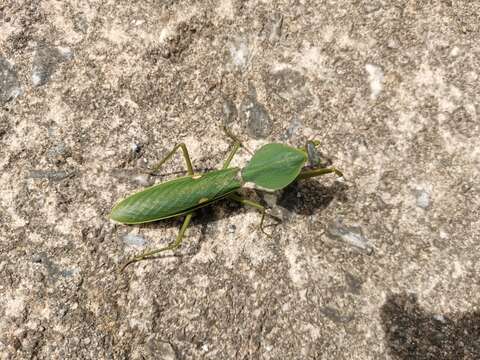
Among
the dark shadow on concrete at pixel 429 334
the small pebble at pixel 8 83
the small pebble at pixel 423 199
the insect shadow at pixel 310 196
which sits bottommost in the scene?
the dark shadow on concrete at pixel 429 334

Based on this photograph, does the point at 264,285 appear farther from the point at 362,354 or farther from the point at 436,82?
the point at 436,82

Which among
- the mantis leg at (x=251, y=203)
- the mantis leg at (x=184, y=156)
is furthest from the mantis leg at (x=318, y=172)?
the mantis leg at (x=184, y=156)

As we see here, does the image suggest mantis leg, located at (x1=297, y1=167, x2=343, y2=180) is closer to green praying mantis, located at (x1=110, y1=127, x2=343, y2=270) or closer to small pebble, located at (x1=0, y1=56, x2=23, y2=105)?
green praying mantis, located at (x1=110, y1=127, x2=343, y2=270)

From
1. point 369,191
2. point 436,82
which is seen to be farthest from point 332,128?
point 436,82

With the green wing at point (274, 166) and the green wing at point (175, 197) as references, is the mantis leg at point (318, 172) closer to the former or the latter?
the green wing at point (274, 166)

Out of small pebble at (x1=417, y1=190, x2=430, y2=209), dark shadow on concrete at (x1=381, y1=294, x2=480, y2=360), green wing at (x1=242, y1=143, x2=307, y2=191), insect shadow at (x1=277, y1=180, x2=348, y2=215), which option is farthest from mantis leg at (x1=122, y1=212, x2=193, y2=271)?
small pebble at (x1=417, y1=190, x2=430, y2=209)

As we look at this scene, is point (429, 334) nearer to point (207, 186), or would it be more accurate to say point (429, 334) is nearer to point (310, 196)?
point (310, 196)

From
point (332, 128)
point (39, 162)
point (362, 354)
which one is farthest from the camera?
point (332, 128)
